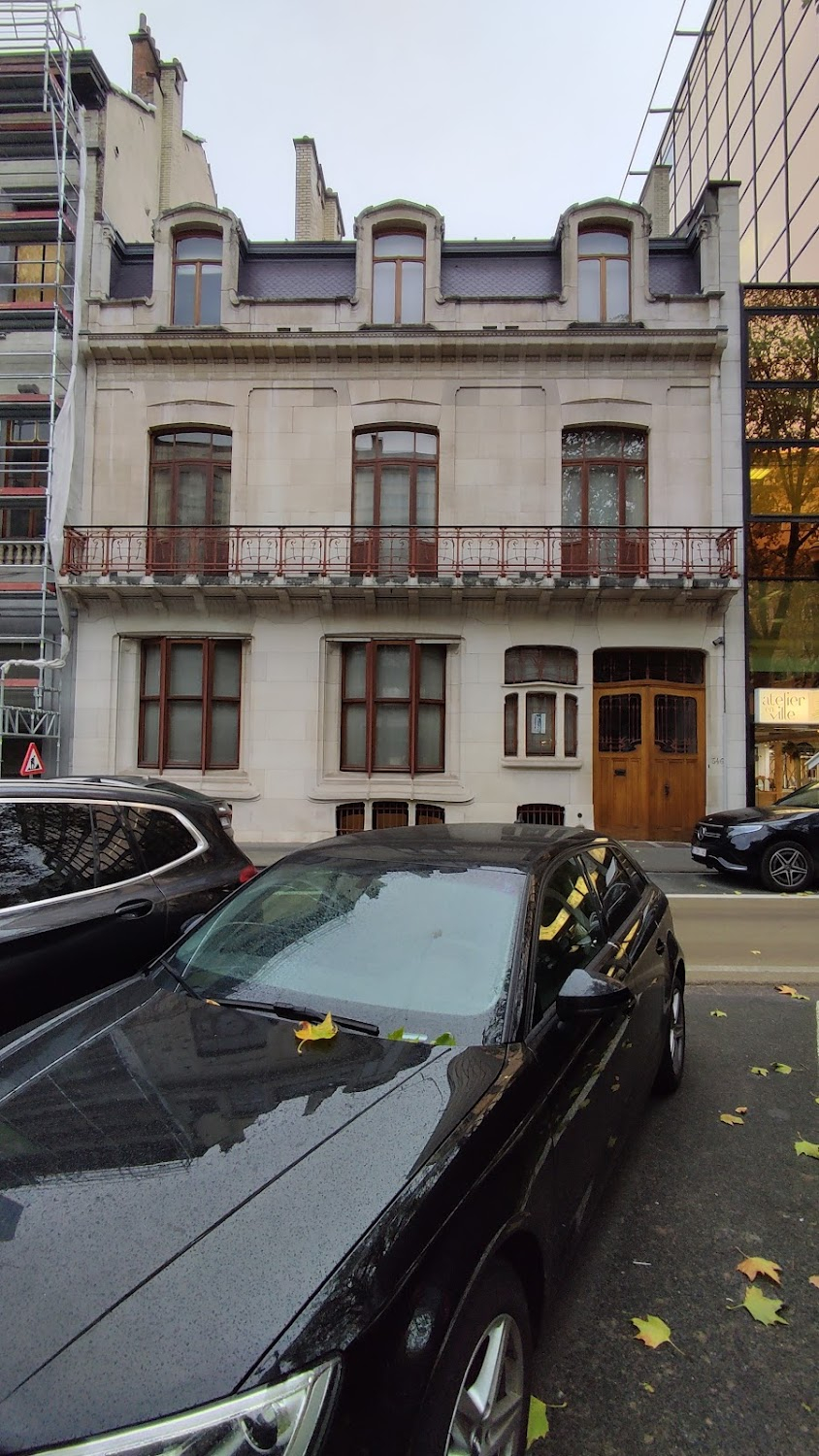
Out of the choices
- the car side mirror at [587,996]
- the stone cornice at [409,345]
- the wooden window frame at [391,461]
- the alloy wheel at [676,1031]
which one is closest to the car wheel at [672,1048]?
the alloy wheel at [676,1031]

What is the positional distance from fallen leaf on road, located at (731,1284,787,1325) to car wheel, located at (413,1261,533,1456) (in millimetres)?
989

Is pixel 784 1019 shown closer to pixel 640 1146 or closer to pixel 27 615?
pixel 640 1146

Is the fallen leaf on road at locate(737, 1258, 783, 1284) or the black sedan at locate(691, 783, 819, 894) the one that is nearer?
the fallen leaf on road at locate(737, 1258, 783, 1284)

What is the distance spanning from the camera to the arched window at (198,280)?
1556 cm

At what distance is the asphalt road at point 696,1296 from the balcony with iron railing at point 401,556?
11.4m

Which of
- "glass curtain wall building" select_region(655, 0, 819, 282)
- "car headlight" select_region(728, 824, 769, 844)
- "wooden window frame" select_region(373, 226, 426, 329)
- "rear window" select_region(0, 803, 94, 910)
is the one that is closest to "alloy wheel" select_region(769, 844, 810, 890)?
"car headlight" select_region(728, 824, 769, 844)

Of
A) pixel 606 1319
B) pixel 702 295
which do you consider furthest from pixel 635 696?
pixel 606 1319

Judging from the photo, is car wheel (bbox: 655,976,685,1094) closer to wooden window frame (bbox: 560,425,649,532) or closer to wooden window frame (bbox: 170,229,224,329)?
wooden window frame (bbox: 560,425,649,532)

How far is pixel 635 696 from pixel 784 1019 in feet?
33.2

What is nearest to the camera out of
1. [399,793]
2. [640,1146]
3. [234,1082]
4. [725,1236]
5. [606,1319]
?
[234,1082]

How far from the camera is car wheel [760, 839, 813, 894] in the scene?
10.0 meters

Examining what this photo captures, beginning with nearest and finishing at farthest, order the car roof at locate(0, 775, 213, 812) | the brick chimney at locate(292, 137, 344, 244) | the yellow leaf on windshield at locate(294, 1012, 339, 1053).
→ the yellow leaf on windshield at locate(294, 1012, 339, 1053)
the car roof at locate(0, 775, 213, 812)
the brick chimney at locate(292, 137, 344, 244)

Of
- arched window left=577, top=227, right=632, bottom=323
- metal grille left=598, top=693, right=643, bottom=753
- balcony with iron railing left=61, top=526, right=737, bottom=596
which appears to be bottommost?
metal grille left=598, top=693, right=643, bottom=753

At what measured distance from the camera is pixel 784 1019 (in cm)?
514
